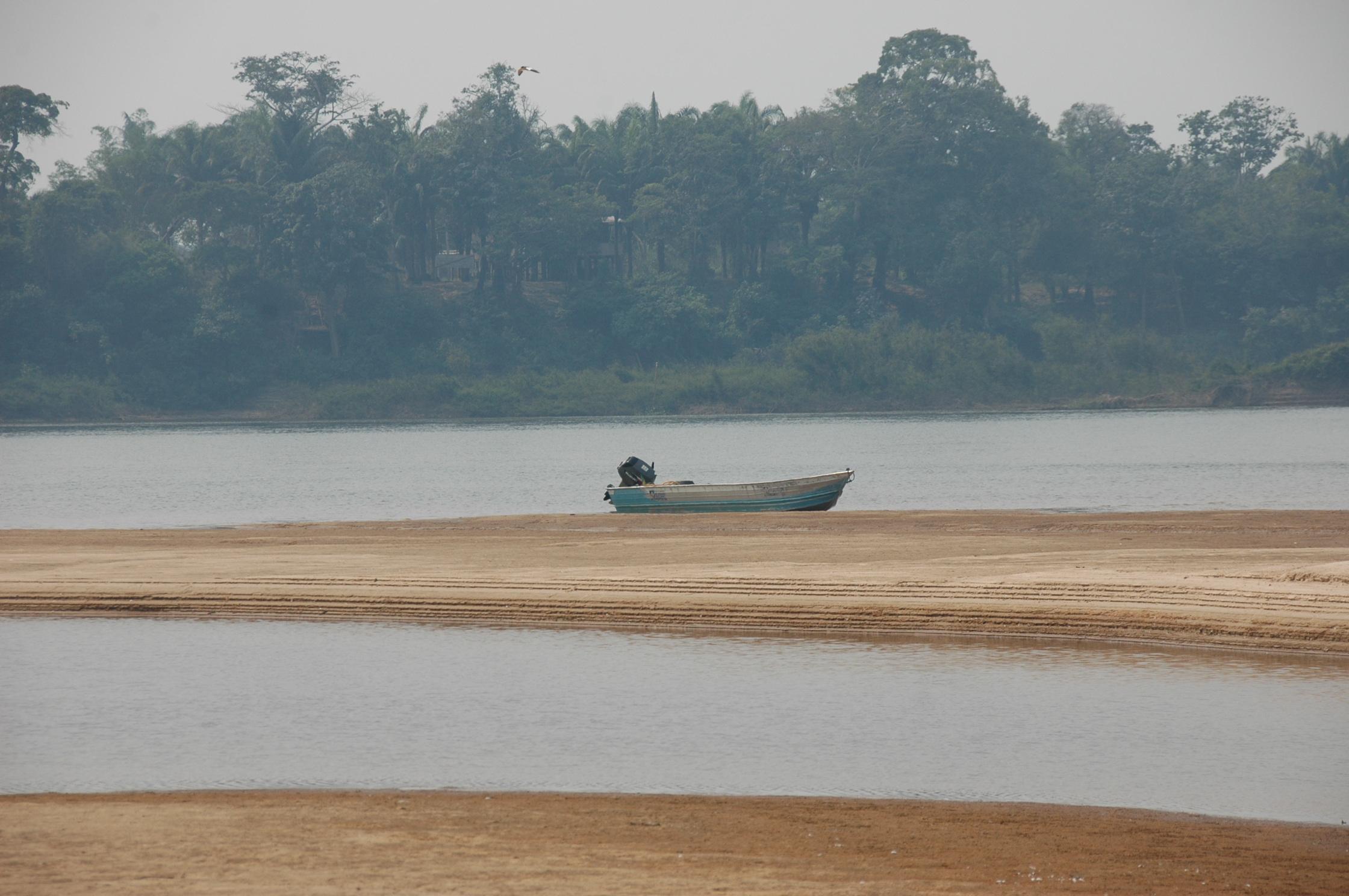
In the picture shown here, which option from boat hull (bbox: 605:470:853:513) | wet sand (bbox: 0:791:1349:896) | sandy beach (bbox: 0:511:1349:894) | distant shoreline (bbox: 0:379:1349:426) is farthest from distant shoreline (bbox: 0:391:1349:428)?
wet sand (bbox: 0:791:1349:896)

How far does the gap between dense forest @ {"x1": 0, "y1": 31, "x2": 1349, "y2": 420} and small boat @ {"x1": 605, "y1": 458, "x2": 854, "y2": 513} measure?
8352cm

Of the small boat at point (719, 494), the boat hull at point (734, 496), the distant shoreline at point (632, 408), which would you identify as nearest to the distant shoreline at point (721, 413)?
the distant shoreline at point (632, 408)

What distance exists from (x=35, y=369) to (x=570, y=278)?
44896 mm

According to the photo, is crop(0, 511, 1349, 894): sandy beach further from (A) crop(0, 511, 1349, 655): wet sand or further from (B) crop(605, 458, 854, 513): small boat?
(B) crop(605, 458, 854, 513): small boat

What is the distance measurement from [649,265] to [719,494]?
10459 centimetres

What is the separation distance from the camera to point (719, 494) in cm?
4247

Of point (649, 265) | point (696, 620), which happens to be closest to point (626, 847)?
point (696, 620)

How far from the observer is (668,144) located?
466 ft

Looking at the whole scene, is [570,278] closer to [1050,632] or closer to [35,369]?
[35,369]

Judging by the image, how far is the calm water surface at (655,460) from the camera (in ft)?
179

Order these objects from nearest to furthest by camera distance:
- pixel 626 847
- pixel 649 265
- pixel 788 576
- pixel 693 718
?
1. pixel 626 847
2. pixel 693 718
3. pixel 788 576
4. pixel 649 265

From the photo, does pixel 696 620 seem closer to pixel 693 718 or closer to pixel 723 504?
pixel 693 718

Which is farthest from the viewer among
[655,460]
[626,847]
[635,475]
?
[655,460]

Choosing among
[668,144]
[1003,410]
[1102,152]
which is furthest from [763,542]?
[1102,152]
